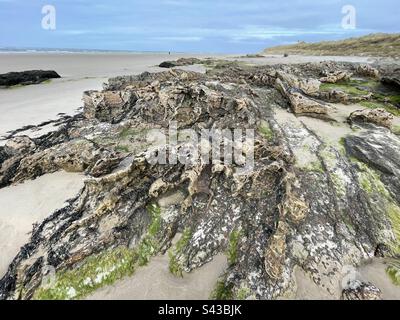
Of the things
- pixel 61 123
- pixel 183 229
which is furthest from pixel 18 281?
pixel 61 123

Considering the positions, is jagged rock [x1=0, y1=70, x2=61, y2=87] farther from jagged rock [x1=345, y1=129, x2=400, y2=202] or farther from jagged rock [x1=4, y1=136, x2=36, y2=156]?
jagged rock [x1=345, y1=129, x2=400, y2=202]

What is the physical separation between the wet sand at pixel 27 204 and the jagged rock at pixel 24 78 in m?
22.4

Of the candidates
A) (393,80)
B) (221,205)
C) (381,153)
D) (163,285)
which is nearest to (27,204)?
(163,285)

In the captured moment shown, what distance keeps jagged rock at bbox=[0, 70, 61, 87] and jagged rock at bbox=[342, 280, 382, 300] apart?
30.2 m

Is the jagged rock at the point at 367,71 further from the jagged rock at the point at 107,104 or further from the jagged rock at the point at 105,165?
the jagged rock at the point at 105,165

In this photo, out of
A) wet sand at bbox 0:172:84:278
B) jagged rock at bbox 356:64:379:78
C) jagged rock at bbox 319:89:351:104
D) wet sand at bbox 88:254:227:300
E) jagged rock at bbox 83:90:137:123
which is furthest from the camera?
jagged rock at bbox 356:64:379:78

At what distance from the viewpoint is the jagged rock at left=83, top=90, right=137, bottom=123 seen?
1334 centimetres

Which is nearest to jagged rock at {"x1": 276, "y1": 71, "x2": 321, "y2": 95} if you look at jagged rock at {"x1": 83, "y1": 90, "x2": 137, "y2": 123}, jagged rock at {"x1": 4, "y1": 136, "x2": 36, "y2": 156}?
jagged rock at {"x1": 83, "y1": 90, "x2": 137, "y2": 123}

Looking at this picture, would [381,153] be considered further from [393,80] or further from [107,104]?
[393,80]

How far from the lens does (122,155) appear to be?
9852 millimetres

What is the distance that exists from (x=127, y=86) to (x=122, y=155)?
23.7ft

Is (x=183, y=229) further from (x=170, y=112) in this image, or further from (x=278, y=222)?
(x=170, y=112)

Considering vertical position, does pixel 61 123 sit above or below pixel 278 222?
above

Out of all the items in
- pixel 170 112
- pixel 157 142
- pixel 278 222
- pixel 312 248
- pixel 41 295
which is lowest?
pixel 41 295
